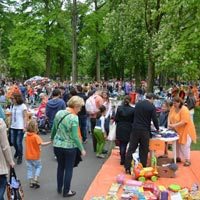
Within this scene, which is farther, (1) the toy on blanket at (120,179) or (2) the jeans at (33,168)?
(1) the toy on blanket at (120,179)

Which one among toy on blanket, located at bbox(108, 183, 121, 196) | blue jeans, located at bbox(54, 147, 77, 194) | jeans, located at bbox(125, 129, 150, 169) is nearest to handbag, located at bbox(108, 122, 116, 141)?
Result: jeans, located at bbox(125, 129, 150, 169)

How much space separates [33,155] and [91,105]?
15.0 ft

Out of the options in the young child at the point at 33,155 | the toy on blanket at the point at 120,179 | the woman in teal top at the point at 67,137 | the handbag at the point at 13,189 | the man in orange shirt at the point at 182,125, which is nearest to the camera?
the handbag at the point at 13,189

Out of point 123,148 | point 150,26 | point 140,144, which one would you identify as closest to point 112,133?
Answer: point 123,148

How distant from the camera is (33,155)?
8.34 meters

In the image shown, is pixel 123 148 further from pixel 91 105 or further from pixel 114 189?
pixel 91 105

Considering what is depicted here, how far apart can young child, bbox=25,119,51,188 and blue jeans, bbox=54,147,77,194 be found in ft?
2.39

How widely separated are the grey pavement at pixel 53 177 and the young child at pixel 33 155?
0.19 m

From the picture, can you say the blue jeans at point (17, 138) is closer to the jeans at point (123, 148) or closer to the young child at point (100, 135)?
the young child at point (100, 135)

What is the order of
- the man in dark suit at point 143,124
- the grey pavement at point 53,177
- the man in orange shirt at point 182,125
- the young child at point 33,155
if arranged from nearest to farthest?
1. the grey pavement at point 53,177
2. the young child at point 33,155
3. the man in dark suit at point 143,124
4. the man in orange shirt at point 182,125

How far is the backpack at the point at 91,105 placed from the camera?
12.6m

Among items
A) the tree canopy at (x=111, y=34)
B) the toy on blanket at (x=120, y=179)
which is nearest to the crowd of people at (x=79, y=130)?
the toy on blanket at (x=120, y=179)

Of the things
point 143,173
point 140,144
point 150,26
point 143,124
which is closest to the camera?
point 143,173

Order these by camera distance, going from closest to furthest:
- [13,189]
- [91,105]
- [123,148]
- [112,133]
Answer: [13,189] < [123,148] < [112,133] < [91,105]
